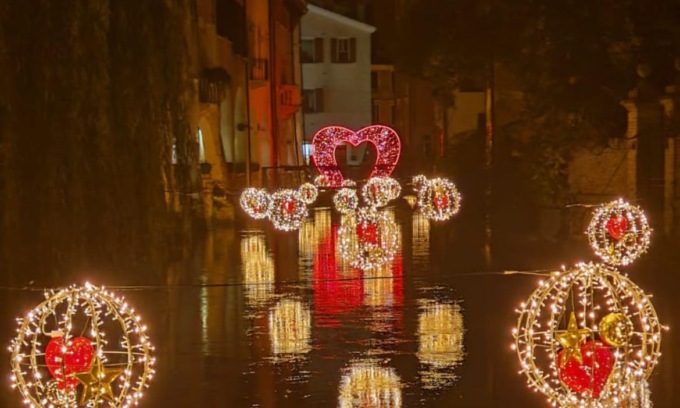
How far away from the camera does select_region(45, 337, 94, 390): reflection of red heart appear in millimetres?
8516

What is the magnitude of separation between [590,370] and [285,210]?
22.7 meters

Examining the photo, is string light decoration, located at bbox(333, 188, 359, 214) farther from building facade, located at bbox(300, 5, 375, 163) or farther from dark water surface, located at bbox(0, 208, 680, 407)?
building facade, located at bbox(300, 5, 375, 163)

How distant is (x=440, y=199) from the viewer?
110 feet

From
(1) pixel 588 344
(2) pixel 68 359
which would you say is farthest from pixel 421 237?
(2) pixel 68 359

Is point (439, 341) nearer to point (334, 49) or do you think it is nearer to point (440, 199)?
point (440, 199)

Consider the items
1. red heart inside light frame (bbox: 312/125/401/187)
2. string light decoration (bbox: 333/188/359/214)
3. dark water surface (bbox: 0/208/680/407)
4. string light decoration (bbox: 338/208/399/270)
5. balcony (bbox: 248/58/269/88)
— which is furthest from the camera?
balcony (bbox: 248/58/269/88)

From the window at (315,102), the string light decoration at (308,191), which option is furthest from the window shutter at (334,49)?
the string light decoration at (308,191)

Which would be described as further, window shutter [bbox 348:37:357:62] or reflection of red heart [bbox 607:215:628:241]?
window shutter [bbox 348:37:357:62]

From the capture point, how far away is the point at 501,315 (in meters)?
15.6

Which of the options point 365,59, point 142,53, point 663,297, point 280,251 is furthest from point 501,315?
point 365,59

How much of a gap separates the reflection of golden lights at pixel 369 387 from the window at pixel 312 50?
195 feet

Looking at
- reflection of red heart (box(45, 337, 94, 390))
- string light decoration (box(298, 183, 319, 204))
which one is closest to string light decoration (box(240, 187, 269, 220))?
string light decoration (box(298, 183, 319, 204))

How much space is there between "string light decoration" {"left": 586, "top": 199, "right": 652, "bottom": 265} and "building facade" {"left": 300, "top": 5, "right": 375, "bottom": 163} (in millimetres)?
51032

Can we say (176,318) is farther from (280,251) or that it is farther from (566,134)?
(566,134)
